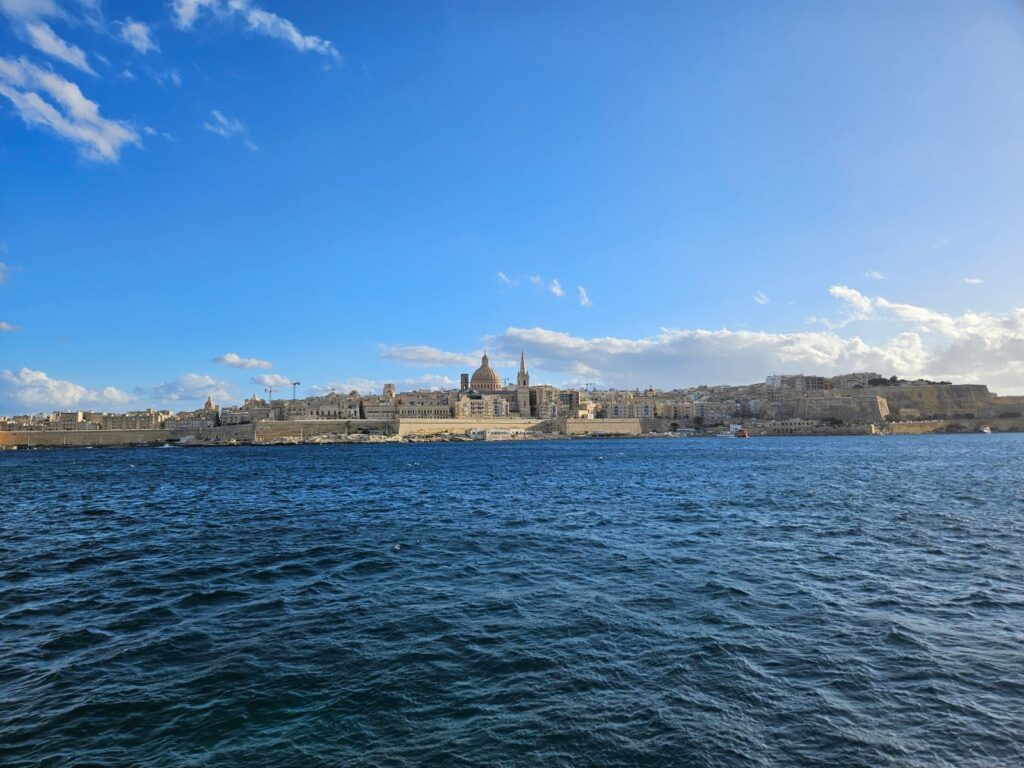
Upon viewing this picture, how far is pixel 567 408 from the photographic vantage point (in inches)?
4498

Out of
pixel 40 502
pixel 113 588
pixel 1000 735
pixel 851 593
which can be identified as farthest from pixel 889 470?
pixel 40 502

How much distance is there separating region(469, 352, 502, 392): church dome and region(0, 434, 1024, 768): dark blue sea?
11377cm

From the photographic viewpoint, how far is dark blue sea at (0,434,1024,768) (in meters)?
5.00

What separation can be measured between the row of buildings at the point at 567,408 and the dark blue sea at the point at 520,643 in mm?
84373

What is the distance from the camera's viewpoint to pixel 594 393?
138 meters

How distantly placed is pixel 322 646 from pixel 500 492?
16710 millimetres

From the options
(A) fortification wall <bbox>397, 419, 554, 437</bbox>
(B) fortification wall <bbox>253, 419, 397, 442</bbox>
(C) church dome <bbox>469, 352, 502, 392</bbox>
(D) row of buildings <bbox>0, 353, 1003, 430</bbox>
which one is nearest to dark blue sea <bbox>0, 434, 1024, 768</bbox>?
(A) fortification wall <bbox>397, 419, 554, 437</bbox>

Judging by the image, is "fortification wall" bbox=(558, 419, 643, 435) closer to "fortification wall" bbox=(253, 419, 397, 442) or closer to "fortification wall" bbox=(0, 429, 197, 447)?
"fortification wall" bbox=(253, 419, 397, 442)

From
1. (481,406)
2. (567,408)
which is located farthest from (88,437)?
(567,408)

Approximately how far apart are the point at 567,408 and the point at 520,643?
108 meters

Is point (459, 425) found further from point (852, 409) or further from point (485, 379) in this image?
point (852, 409)

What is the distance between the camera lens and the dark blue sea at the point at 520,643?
4996mm

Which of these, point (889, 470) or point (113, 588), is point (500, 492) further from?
point (889, 470)

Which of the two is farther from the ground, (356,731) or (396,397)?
(396,397)
